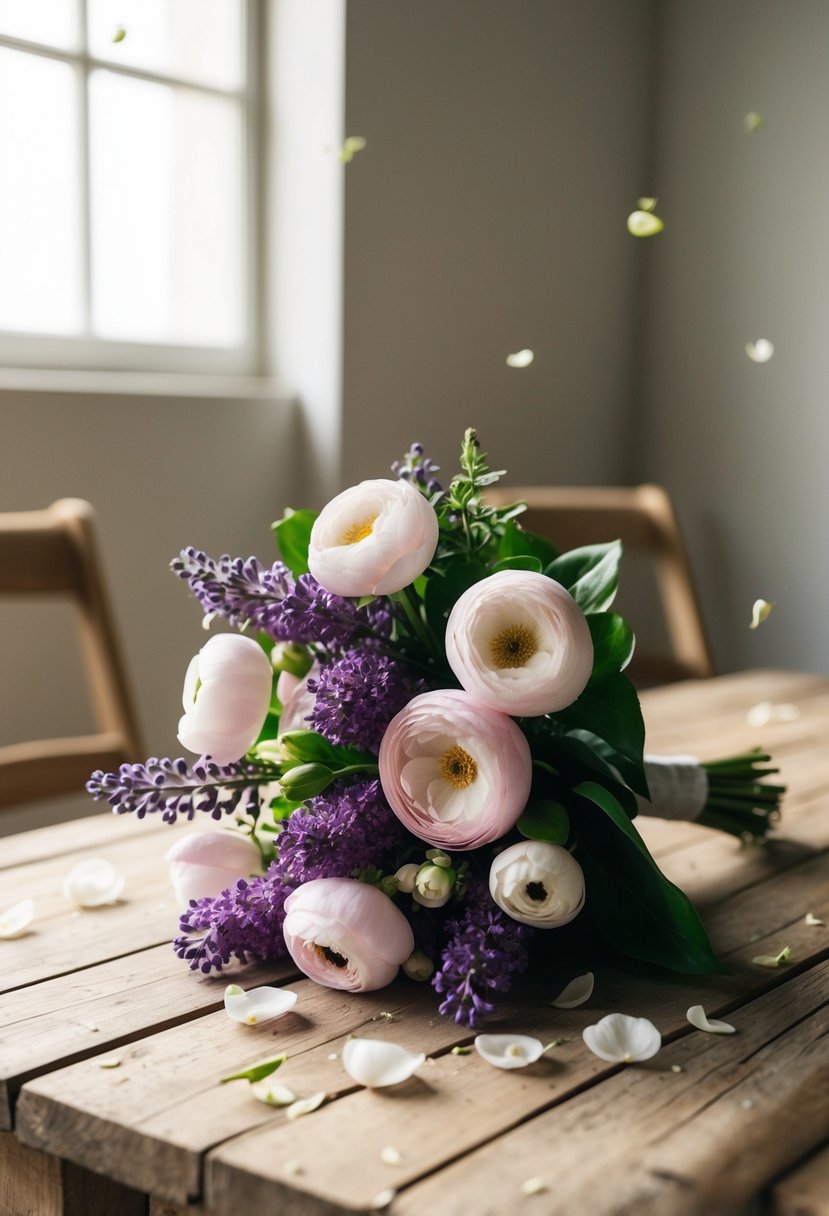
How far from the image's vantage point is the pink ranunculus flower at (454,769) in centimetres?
66

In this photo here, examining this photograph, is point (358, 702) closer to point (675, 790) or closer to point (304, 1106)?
point (304, 1106)

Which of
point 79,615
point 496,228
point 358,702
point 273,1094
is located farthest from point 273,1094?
point 496,228

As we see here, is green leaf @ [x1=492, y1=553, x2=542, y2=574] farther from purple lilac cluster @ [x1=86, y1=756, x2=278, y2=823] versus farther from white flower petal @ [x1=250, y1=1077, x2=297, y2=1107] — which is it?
white flower petal @ [x1=250, y1=1077, x2=297, y2=1107]

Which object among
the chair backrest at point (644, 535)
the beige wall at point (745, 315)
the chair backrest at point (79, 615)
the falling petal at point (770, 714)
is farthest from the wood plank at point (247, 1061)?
the beige wall at point (745, 315)

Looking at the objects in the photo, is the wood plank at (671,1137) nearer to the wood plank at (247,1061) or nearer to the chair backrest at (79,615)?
the wood plank at (247,1061)

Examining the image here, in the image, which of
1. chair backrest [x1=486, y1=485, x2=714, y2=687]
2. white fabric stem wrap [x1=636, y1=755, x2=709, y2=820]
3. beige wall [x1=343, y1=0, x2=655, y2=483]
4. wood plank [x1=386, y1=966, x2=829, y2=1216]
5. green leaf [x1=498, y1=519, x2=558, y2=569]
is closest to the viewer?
wood plank [x1=386, y1=966, x2=829, y2=1216]

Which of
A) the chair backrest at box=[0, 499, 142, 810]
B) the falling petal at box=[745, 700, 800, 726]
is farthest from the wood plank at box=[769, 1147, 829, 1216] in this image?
the falling petal at box=[745, 700, 800, 726]

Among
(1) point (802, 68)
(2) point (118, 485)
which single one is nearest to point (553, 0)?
(1) point (802, 68)

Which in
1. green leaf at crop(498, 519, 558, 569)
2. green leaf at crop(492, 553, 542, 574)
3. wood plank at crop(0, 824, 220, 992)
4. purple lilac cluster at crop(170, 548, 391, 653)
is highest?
green leaf at crop(498, 519, 558, 569)

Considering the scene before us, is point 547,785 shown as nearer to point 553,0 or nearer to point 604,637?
point 604,637

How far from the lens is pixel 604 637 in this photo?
727mm

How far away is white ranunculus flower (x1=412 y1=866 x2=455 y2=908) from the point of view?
2.21 ft

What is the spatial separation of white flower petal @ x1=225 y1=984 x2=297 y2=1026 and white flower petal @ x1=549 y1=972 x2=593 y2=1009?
146 mm

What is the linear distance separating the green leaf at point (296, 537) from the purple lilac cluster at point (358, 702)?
0.11m
